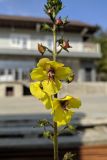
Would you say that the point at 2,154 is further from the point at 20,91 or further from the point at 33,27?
the point at 33,27

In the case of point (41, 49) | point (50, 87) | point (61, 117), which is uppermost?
point (41, 49)

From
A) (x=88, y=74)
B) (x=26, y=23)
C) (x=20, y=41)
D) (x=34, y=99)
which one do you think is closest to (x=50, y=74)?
(x=34, y=99)

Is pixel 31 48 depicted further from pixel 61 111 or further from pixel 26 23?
pixel 61 111

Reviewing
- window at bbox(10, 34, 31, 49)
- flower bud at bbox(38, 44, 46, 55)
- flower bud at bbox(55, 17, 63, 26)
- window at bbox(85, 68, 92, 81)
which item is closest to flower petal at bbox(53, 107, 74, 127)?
flower bud at bbox(38, 44, 46, 55)

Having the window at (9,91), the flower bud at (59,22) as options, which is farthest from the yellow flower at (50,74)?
the window at (9,91)

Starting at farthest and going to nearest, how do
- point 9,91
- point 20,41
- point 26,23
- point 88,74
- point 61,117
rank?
point 88,74, point 20,41, point 26,23, point 9,91, point 61,117

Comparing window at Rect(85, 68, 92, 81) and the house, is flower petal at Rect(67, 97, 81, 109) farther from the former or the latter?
window at Rect(85, 68, 92, 81)

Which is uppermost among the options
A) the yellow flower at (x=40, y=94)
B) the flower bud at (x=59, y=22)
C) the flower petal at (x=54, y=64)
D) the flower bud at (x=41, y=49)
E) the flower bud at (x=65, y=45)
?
the flower bud at (x=59, y=22)

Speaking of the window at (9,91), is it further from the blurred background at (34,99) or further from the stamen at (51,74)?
the stamen at (51,74)
